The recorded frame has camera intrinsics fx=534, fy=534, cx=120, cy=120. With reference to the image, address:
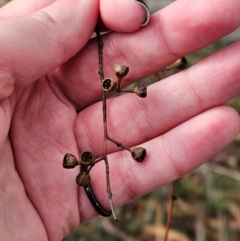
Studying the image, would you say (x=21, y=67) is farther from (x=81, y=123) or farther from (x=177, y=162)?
(x=177, y=162)

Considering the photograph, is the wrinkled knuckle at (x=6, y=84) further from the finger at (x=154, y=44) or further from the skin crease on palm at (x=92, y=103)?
the finger at (x=154, y=44)

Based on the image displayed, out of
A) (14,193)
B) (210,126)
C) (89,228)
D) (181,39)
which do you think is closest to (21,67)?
(14,193)

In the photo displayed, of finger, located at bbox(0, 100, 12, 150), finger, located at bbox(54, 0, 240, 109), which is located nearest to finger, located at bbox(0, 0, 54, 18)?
finger, located at bbox(54, 0, 240, 109)

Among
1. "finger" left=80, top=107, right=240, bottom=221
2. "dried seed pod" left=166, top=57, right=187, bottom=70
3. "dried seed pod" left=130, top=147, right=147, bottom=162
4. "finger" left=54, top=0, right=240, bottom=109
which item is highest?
"finger" left=54, top=0, right=240, bottom=109

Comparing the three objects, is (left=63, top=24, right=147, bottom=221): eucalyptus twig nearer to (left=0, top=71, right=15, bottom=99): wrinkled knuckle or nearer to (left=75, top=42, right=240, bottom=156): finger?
(left=75, top=42, right=240, bottom=156): finger

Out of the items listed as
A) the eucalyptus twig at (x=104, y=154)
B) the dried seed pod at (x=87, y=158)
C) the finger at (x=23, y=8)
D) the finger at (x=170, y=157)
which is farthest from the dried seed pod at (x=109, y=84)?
the finger at (x=23, y=8)

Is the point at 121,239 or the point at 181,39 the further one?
the point at 121,239
